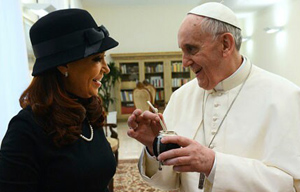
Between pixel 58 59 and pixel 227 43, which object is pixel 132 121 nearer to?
pixel 58 59

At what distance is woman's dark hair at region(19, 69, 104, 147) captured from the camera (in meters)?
0.99

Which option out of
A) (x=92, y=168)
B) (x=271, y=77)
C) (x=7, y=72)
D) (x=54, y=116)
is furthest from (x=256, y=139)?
(x=7, y=72)

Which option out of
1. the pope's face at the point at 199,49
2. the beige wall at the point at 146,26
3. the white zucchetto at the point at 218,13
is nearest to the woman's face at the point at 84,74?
the pope's face at the point at 199,49

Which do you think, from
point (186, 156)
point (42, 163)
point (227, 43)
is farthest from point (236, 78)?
point (42, 163)

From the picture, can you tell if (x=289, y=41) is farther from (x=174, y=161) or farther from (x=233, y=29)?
(x=174, y=161)

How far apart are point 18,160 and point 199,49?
892 millimetres

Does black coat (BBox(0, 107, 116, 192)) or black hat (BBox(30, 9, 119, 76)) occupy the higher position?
black hat (BBox(30, 9, 119, 76))

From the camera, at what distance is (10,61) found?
7.19ft

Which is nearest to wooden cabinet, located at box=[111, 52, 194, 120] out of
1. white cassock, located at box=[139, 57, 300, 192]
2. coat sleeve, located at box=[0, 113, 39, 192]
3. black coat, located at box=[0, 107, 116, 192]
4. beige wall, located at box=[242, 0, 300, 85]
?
beige wall, located at box=[242, 0, 300, 85]

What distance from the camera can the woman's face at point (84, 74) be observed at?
1.09 metres

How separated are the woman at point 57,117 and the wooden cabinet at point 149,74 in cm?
724

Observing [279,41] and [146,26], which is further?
[146,26]

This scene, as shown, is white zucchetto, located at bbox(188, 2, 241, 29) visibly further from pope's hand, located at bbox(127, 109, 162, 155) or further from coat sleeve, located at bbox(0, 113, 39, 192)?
coat sleeve, located at bbox(0, 113, 39, 192)

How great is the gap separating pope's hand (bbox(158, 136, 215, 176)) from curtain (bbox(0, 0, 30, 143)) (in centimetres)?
157
